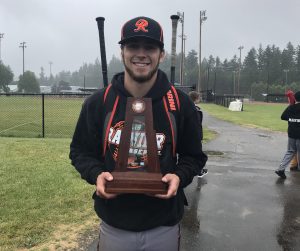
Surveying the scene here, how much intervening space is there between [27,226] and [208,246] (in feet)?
6.94

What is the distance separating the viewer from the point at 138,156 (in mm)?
2057

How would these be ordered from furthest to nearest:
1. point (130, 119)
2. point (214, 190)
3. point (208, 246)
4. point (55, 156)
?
point (55, 156), point (214, 190), point (208, 246), point (130, 119)

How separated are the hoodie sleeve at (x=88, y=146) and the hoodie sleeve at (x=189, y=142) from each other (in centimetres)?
44

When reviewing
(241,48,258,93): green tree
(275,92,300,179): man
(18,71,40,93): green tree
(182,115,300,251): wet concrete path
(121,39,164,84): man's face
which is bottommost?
(182,115,300,251): wet concrete path

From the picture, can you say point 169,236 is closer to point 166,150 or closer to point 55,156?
point 166,150

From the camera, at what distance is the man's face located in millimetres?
2070

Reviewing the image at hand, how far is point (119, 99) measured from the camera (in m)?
2.14

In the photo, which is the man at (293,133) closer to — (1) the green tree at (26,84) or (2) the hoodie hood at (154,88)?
(2) the hoodie hood at (154,88)

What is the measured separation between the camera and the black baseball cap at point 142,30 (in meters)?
2.04

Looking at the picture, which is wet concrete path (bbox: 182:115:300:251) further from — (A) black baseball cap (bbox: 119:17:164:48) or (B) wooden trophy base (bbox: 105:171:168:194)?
(A) black baseball cap (bbox: 119:17:164:48)

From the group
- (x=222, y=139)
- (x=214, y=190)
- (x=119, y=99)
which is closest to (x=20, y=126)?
(x=222, y=139)

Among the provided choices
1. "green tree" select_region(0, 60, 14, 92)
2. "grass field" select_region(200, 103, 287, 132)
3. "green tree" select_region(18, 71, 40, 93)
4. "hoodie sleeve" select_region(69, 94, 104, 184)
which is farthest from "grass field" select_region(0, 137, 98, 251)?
"green tree" select_region(18, 71, 40, 93)

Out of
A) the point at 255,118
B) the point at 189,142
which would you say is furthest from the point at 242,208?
the point at 255,118

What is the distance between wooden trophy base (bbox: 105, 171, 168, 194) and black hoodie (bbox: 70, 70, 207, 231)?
165 mm
